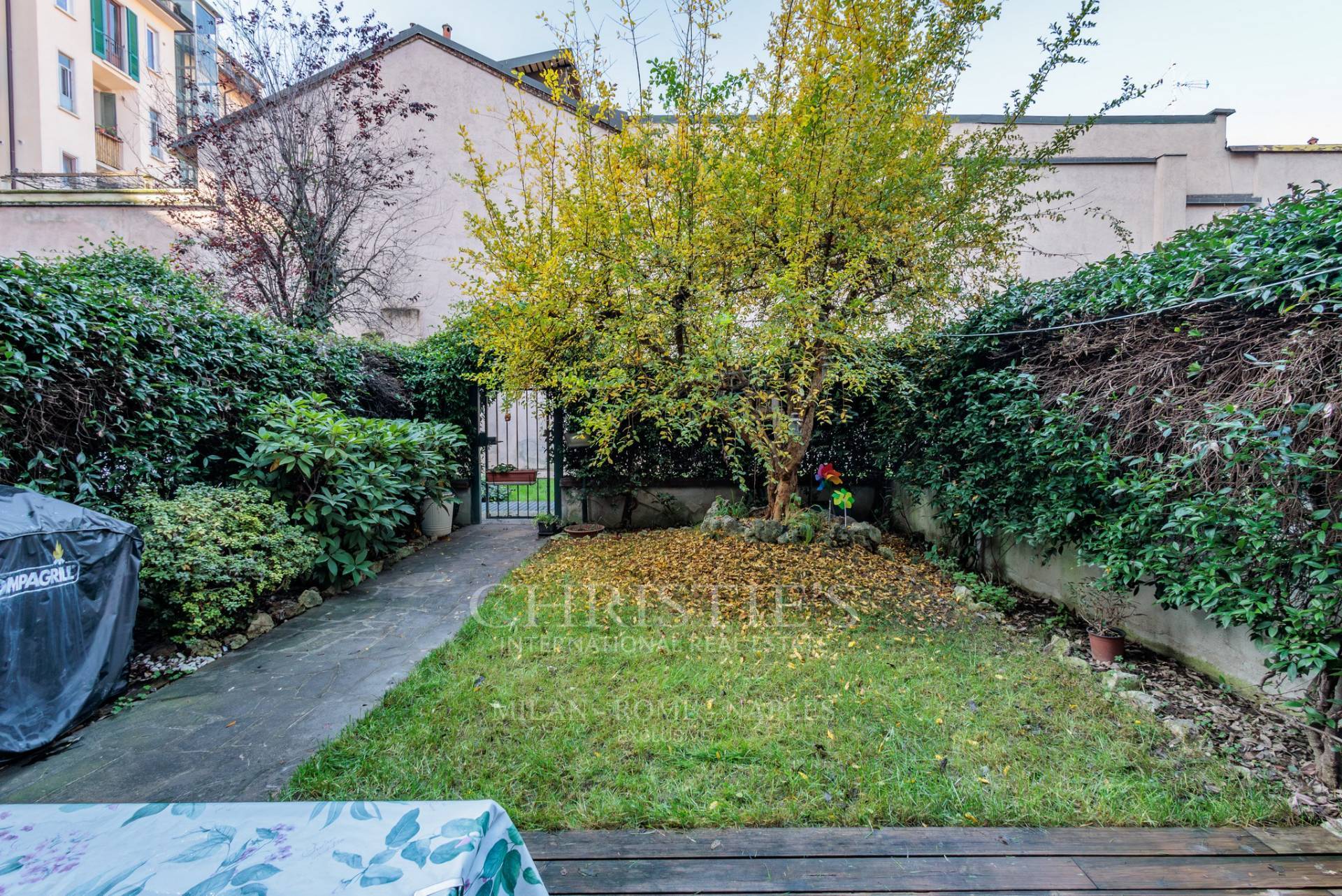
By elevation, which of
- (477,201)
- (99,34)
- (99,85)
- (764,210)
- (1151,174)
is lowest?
(764,210)

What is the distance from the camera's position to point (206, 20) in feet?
32.0

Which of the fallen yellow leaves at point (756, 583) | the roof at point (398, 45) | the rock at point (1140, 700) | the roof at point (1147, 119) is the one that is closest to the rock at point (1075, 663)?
the rock at point (1140, 700)

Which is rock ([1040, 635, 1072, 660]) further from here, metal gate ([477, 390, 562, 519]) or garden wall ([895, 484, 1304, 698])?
metal gate ([477, 390, 562, 519])

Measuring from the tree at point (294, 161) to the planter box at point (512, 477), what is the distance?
3189 millimetres

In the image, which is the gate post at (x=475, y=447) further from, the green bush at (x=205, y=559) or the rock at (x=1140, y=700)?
the rock at (x=1140, y=700)

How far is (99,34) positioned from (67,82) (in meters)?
1.78

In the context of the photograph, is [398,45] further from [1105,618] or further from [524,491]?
[1105,618]

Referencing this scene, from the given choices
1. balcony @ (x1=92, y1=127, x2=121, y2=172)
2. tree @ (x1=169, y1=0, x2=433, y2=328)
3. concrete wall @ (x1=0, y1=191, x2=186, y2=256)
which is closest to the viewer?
tree @ (x1=169, y1=0, x2=433, y2=328)

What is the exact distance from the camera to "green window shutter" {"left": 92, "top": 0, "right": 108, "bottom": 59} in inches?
523

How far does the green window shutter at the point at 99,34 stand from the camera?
13.3 metres

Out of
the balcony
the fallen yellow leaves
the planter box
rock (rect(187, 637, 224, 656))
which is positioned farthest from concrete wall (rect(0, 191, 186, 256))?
the fallen yellow leaves

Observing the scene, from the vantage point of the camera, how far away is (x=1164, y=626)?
338 cm

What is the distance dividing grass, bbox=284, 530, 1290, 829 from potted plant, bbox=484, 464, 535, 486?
3974 mm

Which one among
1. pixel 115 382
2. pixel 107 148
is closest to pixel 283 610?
pixel 115 382
